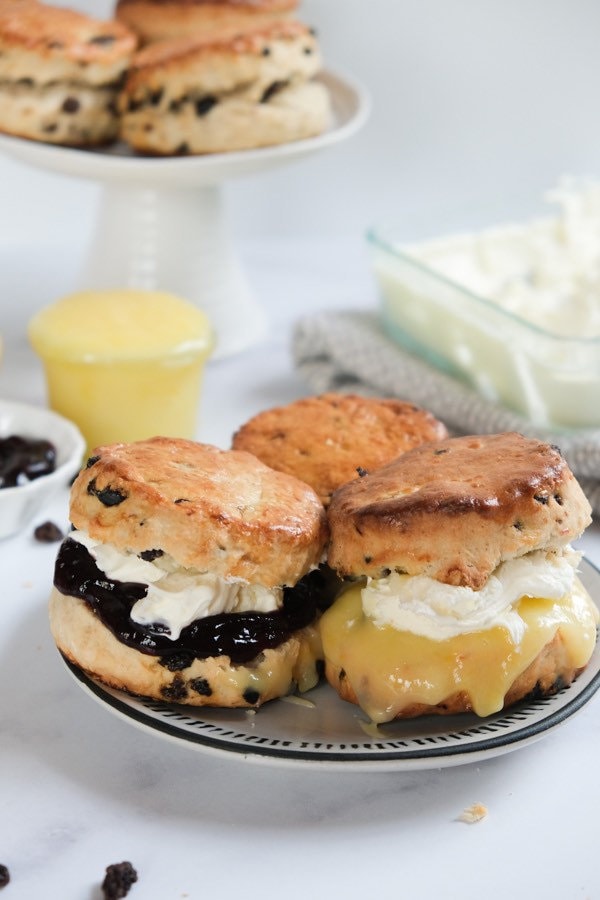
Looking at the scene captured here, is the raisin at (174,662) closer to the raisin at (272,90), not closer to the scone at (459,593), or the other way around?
the scone at (459,593)

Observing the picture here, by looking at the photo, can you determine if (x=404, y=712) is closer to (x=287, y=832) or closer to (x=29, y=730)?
(x=287, y=832)

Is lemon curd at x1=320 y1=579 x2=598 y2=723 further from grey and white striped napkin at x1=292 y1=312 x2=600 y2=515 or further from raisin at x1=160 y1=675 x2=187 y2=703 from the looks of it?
grey and white striped napkin at x1=292 y1=312 x2=600 y2=515

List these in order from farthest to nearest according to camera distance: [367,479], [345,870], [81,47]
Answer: [81,47] → [367,479] → [345,870]

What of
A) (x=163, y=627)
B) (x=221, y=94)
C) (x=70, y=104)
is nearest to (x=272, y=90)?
Result: (x=221, y=94)

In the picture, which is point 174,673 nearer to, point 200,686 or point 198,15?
point 200,686

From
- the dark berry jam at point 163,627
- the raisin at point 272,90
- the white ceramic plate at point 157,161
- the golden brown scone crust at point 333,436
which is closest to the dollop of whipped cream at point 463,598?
the dark berry jam at point 163,627

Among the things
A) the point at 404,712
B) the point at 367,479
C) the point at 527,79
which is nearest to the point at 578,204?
the point at 527,79
